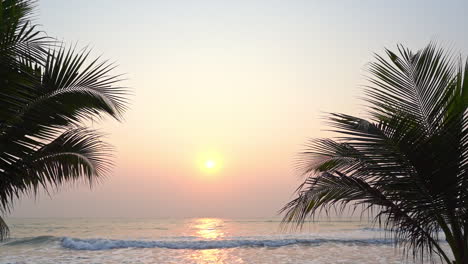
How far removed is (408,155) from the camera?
4895 mm

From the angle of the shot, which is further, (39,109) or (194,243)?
(194,243)

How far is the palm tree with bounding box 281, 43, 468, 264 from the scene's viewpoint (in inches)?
194

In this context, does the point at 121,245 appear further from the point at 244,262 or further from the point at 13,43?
the point at 13,43

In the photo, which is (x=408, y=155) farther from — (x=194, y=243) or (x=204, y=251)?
(x=194, y=243)

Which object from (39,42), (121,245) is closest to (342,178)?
(39,42)

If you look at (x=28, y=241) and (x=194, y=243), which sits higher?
(x=194, y=243)

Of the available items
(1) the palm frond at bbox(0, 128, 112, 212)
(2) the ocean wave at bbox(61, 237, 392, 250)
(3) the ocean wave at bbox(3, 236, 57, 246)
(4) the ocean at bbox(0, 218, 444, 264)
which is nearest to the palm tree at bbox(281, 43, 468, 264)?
(1) the palm frond at bbox(0, 128, 112, 212)

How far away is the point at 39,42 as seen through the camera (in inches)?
181

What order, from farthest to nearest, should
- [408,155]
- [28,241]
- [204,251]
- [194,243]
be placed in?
1. [28,241]
2. [194,243]
3. [204,251]
4. [408,155]

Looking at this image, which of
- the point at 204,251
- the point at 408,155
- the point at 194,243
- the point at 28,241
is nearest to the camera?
the point at 408,155

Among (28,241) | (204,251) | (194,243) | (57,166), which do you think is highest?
(57,166)

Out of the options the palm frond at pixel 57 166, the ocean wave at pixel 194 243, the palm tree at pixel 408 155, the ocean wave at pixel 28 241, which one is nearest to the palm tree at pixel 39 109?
the palm frond at pixel 57 166

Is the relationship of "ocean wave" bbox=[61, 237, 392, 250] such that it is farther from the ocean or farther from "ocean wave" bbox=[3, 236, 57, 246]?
"ocean wave" bbox=[3, 236, 57, 246]

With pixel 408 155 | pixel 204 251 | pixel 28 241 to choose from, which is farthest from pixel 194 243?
pixel 408 155
